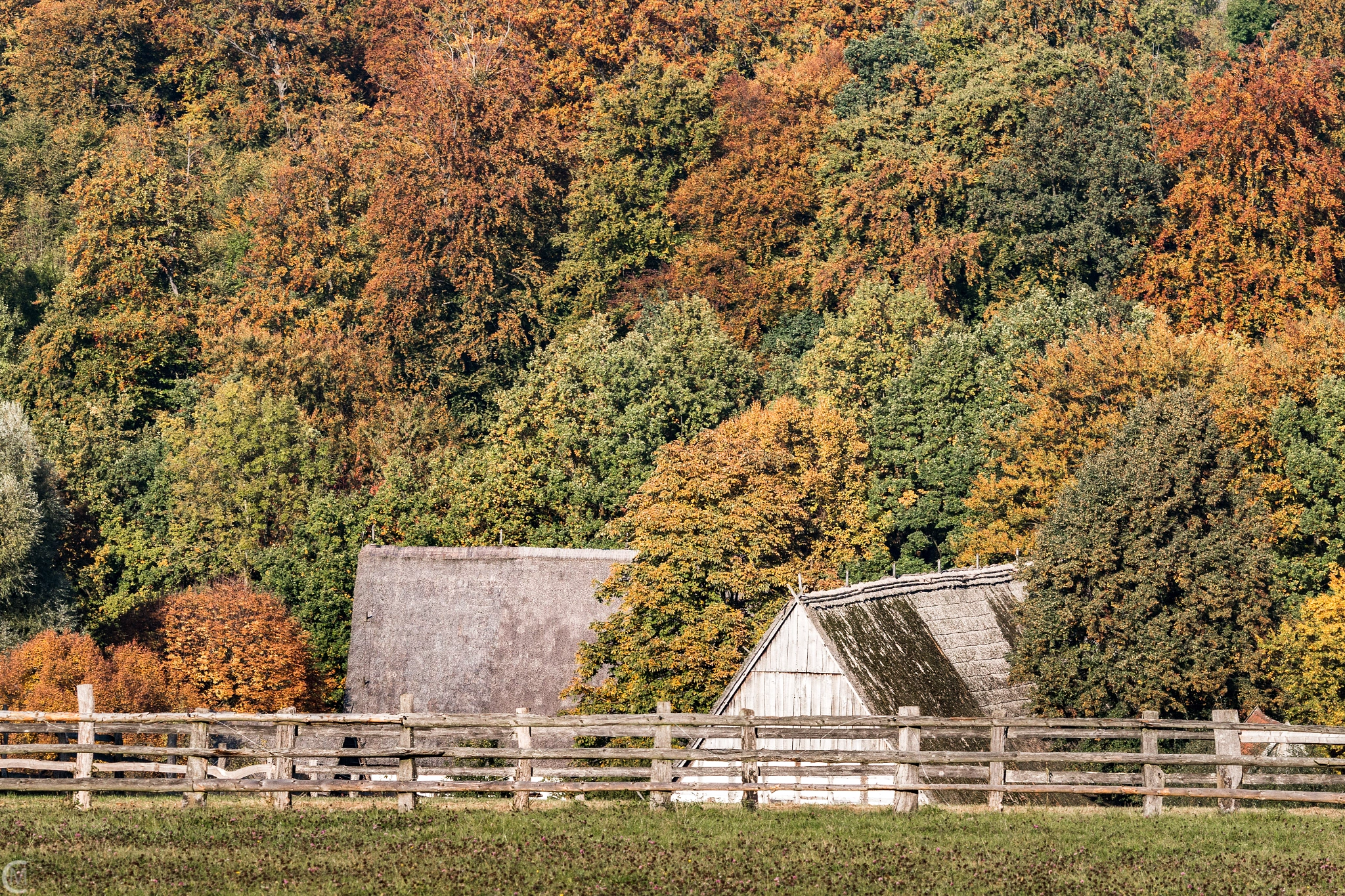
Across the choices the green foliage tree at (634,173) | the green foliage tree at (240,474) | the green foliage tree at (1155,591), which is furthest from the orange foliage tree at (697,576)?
the green foliage tree at (634,173)

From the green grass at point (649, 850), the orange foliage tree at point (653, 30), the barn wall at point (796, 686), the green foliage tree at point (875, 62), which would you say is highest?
the orange foliage tree at point (653, 30)

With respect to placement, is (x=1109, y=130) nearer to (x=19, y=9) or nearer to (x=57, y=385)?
(x=57, y=385)

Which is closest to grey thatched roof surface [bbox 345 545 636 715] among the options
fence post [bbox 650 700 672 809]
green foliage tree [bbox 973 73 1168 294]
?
fence post [bbox 650 700 672 809]

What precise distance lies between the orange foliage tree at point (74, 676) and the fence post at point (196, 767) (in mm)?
31396

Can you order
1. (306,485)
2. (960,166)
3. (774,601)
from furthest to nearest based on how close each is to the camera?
(960,166) < (306,485) < (774,601)

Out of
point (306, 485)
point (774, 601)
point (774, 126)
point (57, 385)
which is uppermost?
point (774, 126)

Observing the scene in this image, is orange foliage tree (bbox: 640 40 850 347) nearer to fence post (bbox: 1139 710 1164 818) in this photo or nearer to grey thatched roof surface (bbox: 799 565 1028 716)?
grey thatched roof surface (bbox: 799 565 1028 716)

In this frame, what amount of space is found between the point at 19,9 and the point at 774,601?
266 ft

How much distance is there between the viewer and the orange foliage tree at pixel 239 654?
62344 millimetres

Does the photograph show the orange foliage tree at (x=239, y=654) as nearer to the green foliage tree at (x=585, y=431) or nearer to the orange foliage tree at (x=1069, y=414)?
the green foliage tree at (x=585, y=431)

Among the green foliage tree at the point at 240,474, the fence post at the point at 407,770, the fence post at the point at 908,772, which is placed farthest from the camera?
the green foliage tree at the point at 240,474

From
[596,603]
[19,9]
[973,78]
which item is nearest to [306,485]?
[596,603]

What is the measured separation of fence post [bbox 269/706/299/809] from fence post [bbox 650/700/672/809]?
5.19m

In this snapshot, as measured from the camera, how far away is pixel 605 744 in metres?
46.8
